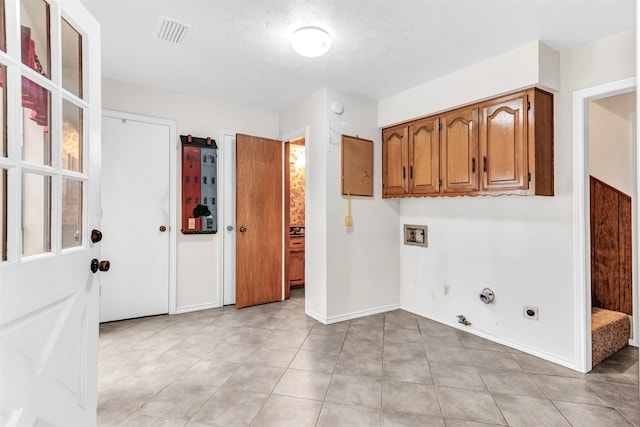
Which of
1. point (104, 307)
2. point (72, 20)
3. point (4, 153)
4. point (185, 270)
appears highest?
point (72, 20)

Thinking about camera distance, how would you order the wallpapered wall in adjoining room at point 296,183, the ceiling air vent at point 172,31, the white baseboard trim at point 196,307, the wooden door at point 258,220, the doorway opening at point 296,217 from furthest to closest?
the wallpapered wall in adjoining room at point 296,183 → the doorway opening at point 296,217 → the wooden door at point 258,220 → the white baseboard trim at point 196,307 → the ceiling air vent at point 172,31

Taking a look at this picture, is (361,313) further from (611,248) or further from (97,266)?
(97,266)

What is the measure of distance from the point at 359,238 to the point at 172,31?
2.55 metres

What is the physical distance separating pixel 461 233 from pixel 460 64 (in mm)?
1582

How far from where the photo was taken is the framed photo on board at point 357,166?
11.6ft

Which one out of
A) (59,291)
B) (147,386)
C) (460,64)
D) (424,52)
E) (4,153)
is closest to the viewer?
(4,153)

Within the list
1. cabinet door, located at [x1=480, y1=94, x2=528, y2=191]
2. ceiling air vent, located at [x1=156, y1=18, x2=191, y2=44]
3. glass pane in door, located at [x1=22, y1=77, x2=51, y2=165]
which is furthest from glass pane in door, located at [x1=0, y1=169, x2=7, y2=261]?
cabinet door, located at [x1=480, y1=94, x2=528, y2=191]

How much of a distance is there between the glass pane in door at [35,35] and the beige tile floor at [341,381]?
1779 millimetres

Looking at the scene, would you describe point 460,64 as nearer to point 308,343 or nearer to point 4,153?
point 308,343

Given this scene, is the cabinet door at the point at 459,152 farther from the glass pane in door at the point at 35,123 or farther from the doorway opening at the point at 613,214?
the glass pane in door at the point at 35,123

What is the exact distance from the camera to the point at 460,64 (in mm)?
2865

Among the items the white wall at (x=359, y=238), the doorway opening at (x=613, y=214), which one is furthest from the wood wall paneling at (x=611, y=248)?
the white wall at (x=359, y=238)

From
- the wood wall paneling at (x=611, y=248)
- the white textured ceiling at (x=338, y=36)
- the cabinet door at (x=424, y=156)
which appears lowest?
the wood wall paneling at (x=611, y=248)

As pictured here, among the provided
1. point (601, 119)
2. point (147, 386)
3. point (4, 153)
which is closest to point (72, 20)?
point (4, 153)
